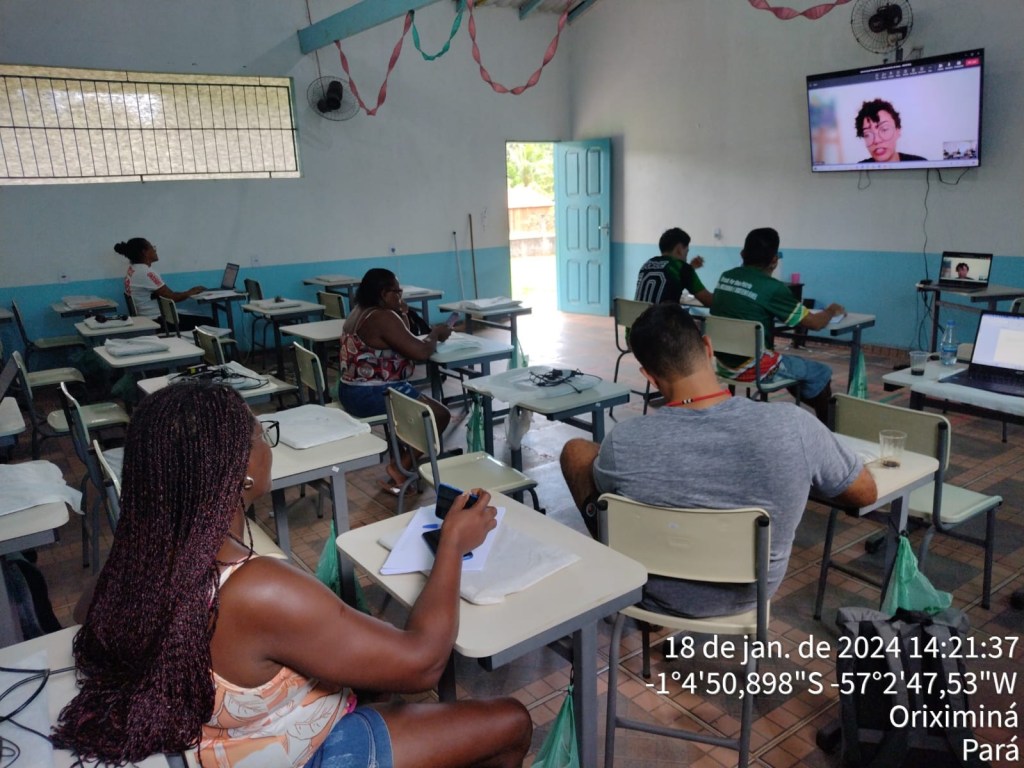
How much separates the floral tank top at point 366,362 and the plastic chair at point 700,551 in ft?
7.50

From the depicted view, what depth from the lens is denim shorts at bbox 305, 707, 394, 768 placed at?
128 cm

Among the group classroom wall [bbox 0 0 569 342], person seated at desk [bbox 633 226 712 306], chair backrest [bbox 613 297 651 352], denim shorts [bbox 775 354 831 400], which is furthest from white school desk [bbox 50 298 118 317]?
denim shorts [bbox 775 354 831 400]

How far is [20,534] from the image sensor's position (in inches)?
75.0

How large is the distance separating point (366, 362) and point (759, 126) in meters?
5.06

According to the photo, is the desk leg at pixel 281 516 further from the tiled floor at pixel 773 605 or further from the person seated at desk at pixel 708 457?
the person seated at desk at pixel 708 457

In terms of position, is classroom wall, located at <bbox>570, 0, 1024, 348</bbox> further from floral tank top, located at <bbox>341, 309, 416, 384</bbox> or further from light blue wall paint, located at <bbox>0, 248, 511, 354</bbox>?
floral tank top, located at <bbox>341, 309, 416, 384</bbox>

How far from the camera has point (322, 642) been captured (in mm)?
1130

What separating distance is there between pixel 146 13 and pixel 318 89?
62.7 inches

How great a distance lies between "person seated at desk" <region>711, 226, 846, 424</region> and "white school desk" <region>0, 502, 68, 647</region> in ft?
10.6

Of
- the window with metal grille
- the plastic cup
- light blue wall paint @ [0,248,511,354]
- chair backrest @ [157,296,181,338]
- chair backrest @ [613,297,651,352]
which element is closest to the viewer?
the plastic cup

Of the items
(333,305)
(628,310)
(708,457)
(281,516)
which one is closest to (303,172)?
(333,305)

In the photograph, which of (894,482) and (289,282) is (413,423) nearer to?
(894,482)

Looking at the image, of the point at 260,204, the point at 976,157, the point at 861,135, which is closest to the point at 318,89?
the point at 260,204

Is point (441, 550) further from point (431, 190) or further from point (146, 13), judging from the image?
point (431, 190)
